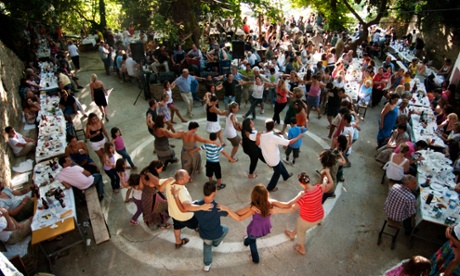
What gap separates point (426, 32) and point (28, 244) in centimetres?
1729

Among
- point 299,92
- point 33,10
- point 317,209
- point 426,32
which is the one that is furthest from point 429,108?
point 33,10

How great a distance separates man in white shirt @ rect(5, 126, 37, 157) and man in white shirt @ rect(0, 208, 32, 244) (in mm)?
3087

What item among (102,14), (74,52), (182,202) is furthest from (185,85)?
(102,14)

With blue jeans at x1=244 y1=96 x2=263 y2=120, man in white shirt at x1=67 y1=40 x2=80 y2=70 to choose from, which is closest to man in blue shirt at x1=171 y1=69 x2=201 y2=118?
blue jeans at x1=244 y1=96 x2=263 y2=120

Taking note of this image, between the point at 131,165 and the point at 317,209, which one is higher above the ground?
the point at 317,209

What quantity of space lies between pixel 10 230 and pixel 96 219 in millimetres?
1231

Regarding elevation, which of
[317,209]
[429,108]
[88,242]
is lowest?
[88,242]

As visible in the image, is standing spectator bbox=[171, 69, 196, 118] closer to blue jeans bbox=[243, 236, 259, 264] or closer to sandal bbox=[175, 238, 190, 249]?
sandal bbox=[175, 238, 190, 249]

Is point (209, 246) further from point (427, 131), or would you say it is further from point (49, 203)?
point (427, 131)

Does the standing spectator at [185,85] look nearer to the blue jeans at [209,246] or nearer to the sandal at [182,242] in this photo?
the sandal at [182,242]

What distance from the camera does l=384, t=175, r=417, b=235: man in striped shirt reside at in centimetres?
484

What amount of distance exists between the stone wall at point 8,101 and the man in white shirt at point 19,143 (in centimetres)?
11

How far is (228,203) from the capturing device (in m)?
6.11

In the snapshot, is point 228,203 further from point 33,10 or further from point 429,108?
point 33,10
